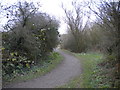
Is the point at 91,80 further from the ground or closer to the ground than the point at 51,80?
further from the ground

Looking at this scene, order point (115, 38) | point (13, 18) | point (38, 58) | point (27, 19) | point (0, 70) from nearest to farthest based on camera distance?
1. point (115, 38)
2. point (0, 70)
3. point (13, 18)
4. point (27, 19)
5. point (38, 58)

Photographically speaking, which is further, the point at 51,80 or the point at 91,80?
the point at 51,80

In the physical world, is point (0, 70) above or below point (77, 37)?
below

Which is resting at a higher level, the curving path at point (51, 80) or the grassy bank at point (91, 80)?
the grassy bank at point (91, 80)

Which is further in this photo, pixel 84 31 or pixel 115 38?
pixel 84 31

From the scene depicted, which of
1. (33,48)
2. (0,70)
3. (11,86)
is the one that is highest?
(33,48)

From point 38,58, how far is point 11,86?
19.1 ft

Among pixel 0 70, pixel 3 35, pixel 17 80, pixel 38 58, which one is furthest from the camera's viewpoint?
pixel 38 58

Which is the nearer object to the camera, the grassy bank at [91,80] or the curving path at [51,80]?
the grassy bank at [91,80]

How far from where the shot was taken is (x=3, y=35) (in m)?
8.98

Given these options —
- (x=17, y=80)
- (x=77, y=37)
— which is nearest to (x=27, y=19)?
(x=17, y=80)

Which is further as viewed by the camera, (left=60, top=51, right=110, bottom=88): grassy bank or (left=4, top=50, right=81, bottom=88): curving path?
(left=4, top=50, right=81, bottom=88): curving path

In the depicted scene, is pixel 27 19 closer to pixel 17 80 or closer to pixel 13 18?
pixel 13 18

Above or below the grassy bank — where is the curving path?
below
